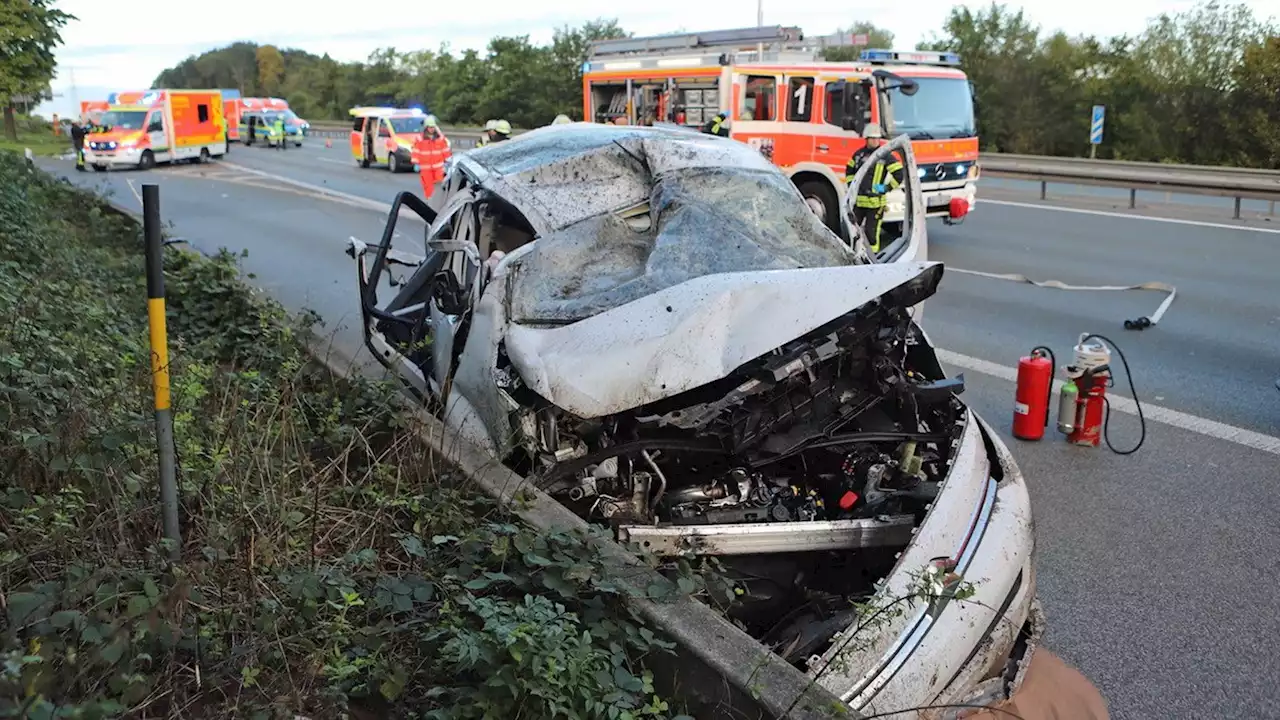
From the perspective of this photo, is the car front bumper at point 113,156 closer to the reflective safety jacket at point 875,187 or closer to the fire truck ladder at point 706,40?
the fire truck ladder at point 706,40

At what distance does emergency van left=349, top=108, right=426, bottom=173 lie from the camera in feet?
85.3

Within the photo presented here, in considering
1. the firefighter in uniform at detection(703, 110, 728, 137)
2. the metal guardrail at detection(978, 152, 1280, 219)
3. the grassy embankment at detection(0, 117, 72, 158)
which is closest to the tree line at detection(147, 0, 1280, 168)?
the metal guardrail at detection(978, 152, 1280, 219)

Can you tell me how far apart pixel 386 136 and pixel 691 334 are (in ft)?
80.6

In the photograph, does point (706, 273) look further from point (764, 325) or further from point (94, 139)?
point (94, 139)

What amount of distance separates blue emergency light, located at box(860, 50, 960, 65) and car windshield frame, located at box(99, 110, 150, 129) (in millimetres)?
21976

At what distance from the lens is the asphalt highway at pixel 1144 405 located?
12.4 feet

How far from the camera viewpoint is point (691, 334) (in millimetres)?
3408

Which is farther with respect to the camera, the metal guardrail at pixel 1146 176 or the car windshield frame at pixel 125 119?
the car windshield frame at pixel 125 119

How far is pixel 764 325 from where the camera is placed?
343 centimetres

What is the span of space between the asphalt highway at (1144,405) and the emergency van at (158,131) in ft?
45.6

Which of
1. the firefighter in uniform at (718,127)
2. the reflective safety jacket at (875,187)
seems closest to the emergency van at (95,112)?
the firefighter in uniform at (718,127)

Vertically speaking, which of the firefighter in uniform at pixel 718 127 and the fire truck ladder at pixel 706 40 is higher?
the fire truck ladder at pixel 706 40

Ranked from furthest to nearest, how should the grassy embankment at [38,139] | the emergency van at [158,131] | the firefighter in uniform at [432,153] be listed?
1. the grassy embankment at [38,139]
2. the emergency van at [158,131]
3. the firefighter in uniform at [432,153]

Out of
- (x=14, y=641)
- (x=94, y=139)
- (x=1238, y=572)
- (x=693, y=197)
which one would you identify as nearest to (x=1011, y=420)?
(x=1238, y=572)
